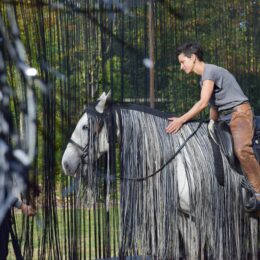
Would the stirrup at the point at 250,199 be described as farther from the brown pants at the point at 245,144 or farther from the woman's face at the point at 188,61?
the woman's face at the point at 188,61

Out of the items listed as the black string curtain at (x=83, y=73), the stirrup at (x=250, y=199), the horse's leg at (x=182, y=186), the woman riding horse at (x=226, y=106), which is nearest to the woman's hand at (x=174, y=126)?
the woman riding horse at (x=226, y=106)

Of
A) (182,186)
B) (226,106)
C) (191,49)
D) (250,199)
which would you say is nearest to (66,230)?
(182,186)

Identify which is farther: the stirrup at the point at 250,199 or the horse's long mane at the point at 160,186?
the stirrup at the point at 250,199

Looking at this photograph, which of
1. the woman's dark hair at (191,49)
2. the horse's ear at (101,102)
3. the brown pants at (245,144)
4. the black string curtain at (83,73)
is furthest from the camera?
the woman's dark hair at (191,49)

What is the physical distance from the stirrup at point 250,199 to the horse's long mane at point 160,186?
104mm

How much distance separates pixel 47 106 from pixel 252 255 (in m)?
1.90

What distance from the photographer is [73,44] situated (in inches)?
179

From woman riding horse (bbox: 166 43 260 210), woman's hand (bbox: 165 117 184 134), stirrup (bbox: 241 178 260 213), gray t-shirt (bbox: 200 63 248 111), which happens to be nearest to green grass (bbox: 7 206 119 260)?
woman's hand (bbox: 165 117 184 134)

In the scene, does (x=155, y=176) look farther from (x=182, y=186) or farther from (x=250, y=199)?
(x=250, y=199)

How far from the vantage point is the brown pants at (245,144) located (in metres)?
4.65

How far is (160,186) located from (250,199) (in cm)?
66

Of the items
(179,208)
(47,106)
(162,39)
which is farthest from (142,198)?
(162,39)

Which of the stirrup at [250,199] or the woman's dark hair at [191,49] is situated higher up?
the woman's dark hair at [191,49]

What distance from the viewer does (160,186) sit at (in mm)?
4598
